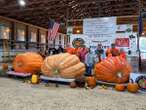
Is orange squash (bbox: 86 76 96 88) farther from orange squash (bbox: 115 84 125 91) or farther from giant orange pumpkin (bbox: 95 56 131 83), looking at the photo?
orange squash (bbox: 115 84 125 91)

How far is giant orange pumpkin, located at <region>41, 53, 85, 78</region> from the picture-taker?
6.72 meters

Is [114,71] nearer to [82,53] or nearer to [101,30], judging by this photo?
[82,53]

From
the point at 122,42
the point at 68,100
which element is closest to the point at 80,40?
the point at 122,42

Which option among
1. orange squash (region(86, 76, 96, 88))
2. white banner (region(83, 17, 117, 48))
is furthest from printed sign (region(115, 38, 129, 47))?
orange squash (region(86, 76, 96, 88))

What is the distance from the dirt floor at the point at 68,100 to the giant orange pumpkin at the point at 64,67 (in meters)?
1.14

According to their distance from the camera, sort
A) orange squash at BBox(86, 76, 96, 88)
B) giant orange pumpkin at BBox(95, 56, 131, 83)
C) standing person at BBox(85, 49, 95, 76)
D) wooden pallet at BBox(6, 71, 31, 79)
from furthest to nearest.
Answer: standing person at BBox(85, 49, 95, 76), wooden pallet at BBox(6, 71, 31, 79), giant orange pumpkin at BBox(95, 56, 131, 83), orange squash at BBox(86, 76, 96, 88)

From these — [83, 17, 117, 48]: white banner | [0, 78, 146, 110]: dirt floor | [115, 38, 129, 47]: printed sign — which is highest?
[83, 17, 117, 48]: white banner

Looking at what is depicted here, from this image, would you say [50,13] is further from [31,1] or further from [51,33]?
[51,33]

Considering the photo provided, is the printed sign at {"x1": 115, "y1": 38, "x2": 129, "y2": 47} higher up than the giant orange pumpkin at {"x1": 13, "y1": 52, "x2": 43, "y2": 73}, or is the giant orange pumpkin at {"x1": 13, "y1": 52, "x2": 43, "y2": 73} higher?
the printed sign at {"x1": 115, "y1": 38, "x2": 129, "y2": 47}

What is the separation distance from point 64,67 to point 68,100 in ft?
7.04

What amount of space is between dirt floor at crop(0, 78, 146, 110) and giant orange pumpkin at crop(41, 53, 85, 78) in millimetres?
1145

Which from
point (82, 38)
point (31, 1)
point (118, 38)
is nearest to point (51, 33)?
point (82, 38)

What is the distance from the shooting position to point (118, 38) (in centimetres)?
811

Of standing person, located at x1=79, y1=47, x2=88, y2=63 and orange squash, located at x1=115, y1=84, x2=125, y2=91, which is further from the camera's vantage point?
standing person, located at x1=79, y1=47, x2=88, y2=63
